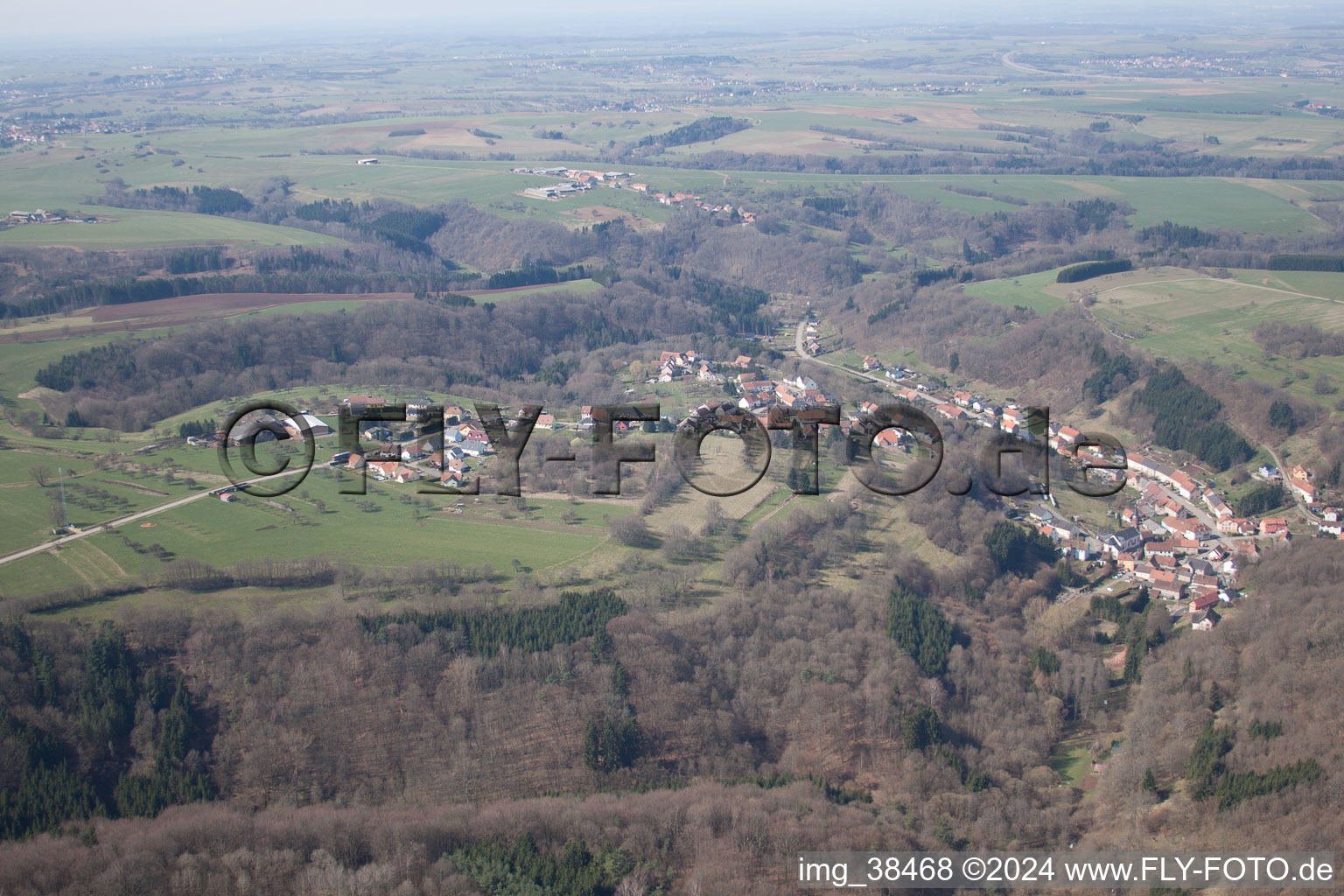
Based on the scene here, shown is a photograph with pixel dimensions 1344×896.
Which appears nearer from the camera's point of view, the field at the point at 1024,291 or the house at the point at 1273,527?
the house at the point at 1273,527

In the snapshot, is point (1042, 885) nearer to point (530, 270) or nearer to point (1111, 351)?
point (1111, 351)

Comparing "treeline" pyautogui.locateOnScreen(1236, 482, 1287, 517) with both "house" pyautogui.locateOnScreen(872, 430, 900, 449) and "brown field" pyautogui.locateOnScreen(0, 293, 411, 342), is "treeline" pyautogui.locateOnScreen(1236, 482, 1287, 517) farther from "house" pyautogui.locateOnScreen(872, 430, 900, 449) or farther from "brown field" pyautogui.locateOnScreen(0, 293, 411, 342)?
"brown field" pyautogui.locateOnScreen(0, 293, 411, 342)

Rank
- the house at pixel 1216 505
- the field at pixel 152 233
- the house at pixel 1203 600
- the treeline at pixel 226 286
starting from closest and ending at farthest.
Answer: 1. the house at pixel 1203 600
2. the house at pixel 1216 505
3. the treeline at pixel 226 286
4. the field at pixel 152 233

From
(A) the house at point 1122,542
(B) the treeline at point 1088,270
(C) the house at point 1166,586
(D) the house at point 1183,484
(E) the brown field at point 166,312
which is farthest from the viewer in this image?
(B) the treeline at point 1088,270

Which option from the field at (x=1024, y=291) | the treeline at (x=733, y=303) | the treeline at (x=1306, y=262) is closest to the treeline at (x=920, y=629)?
the field at (x=1024, y=291)

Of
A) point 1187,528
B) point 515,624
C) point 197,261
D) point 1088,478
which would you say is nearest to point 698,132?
point 197,261

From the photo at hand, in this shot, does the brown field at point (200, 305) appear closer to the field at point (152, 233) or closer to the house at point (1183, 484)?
the field at point (152, 233)

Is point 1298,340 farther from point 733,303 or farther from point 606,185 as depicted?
point 606,185

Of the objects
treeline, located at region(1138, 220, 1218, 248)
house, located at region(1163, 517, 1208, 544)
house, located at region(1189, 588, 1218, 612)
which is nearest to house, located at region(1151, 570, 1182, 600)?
house, located at region(1189, 588, 1218, 612)
